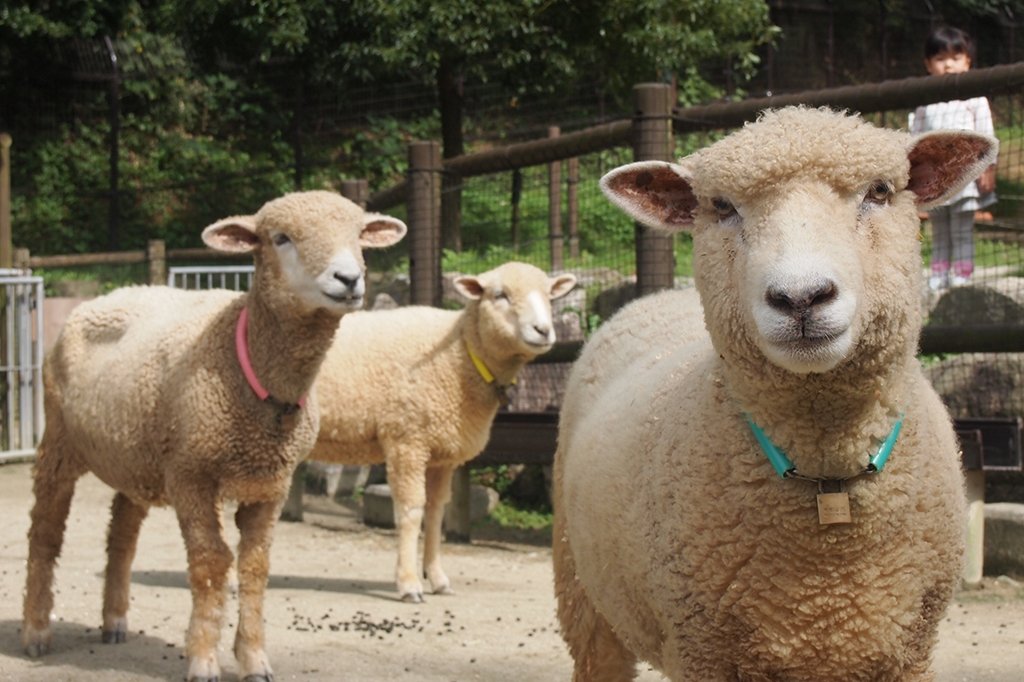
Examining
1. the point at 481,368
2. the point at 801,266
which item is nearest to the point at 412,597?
the point at 481,368

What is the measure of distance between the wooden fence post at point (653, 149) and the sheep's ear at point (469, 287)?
1.13 metres

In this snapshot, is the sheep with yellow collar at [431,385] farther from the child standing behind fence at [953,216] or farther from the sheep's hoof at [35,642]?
the sheep's hoof at [35,642]

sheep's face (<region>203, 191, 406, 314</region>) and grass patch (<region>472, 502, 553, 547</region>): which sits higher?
sheep's face (<region>203, 191, 406, 314</region>)

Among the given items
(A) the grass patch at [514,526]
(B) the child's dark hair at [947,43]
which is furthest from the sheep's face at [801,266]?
(A) the grass patch at [514,526]

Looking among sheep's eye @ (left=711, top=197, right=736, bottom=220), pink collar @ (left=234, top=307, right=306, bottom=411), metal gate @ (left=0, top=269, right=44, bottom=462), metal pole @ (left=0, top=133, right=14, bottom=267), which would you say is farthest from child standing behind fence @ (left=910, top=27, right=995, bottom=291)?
metal pole @ (left=0, top=133, right=14, bottom=267)

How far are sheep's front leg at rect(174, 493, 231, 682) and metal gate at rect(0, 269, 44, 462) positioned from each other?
733 cm

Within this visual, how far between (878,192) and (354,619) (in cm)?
423

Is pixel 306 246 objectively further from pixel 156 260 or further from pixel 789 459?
pixel 156 260

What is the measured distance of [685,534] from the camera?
9.01 feet

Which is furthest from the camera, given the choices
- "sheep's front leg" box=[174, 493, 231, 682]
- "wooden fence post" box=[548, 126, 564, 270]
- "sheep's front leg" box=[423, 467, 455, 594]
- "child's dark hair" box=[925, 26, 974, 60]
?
"wooden fence post" box=[548, 126, 564, 270]

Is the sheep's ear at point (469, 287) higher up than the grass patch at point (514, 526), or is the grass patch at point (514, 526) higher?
the sheep's ear at point (469, 287)

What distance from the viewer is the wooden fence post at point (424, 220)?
9.00 m

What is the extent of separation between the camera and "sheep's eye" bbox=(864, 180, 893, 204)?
2.67 meters

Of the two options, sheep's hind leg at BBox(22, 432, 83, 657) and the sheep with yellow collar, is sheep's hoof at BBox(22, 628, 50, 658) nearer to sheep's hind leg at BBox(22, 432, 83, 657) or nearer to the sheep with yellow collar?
sheep's hind leg at BBox(22, 432, 83, 657)
